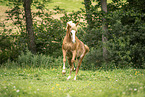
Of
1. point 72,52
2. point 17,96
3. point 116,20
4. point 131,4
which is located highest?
point 131,4

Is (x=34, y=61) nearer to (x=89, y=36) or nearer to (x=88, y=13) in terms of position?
(x=89, y=36)

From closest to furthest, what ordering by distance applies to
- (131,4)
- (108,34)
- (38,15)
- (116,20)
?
(116,20) < (108,34) < (131,4) < (38,15)

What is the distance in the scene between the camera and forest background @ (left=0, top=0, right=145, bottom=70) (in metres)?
16.8

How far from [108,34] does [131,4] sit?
410 centimetres

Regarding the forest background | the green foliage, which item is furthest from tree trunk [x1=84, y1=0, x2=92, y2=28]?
the green foliage

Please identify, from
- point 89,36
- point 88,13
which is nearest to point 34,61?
point 89,36

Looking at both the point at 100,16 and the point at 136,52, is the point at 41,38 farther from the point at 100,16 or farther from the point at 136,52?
the point at 136,52

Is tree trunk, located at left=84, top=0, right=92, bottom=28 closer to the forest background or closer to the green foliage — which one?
the forest background

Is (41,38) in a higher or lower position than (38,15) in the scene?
lower

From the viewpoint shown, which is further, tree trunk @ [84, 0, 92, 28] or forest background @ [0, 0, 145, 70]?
tree trunk @ [84, 0, 92, 28]

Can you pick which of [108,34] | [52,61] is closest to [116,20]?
[108,34]

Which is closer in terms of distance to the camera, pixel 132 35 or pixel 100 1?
pixel 132 35

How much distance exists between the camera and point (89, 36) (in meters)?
18.7

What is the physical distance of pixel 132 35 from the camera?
55.1 ft
